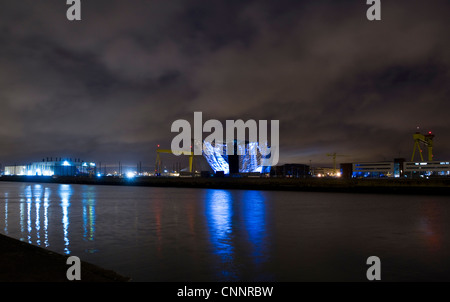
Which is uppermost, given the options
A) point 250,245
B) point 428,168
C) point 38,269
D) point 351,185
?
point 38,269

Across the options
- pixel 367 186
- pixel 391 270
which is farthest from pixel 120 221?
pixel 367 186

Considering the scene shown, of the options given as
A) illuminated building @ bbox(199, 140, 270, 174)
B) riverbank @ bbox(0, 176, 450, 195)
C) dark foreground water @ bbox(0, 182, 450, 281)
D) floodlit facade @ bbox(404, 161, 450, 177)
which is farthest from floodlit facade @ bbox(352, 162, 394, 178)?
dark foreground water @ bbox(0, 182, 450, 281)

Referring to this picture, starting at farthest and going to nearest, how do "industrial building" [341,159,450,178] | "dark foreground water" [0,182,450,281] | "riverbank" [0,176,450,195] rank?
"industrial building" [341,159,450,178] < "riverbank" [0,176,450,195] < "dark foreground water" [0,182,450,281]

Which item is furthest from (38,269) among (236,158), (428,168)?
(236,158)

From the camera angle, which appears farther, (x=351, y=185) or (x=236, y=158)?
(x=236, y=158)

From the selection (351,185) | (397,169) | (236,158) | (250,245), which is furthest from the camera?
(236,158)

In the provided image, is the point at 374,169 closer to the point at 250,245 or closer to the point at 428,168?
the point at 428,168

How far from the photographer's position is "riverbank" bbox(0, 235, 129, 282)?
658 cm

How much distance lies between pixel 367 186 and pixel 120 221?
4217 centimetres

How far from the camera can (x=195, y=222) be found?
70.2 feet

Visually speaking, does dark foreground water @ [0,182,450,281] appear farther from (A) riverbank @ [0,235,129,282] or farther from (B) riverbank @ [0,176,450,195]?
(B) riverbank @ [0,176,450,195]

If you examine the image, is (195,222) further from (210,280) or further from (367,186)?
(367,186)

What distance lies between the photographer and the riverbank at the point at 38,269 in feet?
21.6

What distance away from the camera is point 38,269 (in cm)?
706
